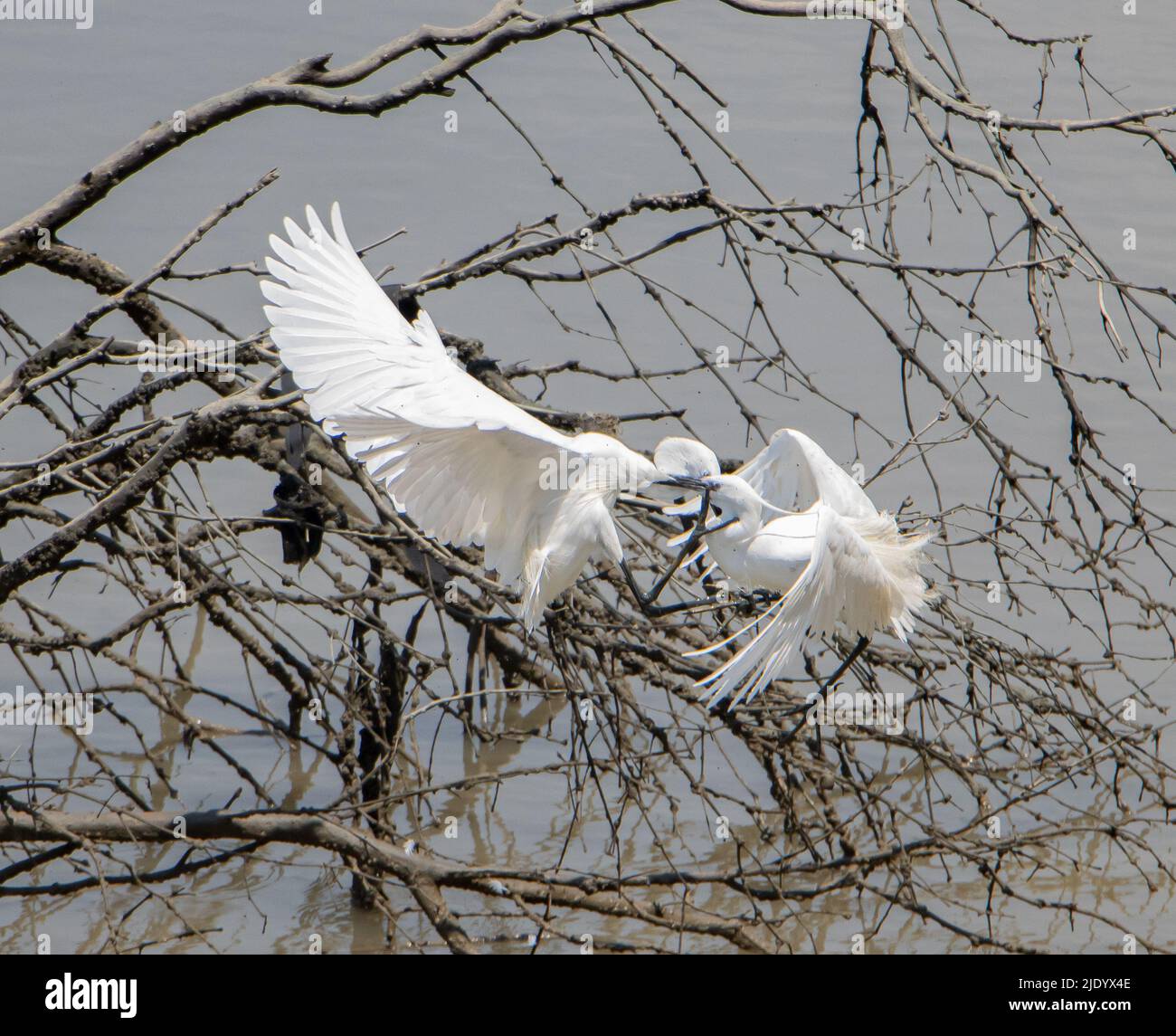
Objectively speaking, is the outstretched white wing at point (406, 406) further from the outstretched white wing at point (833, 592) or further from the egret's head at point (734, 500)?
the outstretched white wing at point (833, 592)

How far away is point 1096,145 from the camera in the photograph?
9844 millimetres

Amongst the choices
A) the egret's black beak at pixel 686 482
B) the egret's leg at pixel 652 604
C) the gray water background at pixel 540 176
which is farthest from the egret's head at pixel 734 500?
the gray water background at pixel 540 176

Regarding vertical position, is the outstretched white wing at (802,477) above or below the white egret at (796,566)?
above

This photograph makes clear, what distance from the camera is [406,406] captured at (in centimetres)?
313

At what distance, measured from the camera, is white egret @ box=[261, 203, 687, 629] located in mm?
3045

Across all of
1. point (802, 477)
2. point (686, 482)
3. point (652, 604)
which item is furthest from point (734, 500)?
point (802, 477)

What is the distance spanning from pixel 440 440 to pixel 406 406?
16 centimetres

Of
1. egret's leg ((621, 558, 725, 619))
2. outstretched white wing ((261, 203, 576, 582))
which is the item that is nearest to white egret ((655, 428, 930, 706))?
egret's leg ((621, 558, 725, 619))

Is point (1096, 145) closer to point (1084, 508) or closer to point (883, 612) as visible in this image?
point (1084, 508)

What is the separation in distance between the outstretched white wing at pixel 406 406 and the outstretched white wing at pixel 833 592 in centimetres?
53

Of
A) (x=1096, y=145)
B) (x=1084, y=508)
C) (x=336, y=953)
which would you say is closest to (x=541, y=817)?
(x=336, y=953)

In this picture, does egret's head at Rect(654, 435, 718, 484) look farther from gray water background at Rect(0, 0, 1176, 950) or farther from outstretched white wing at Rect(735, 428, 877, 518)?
gray water background at Rect(0, 0, 1176, 950)

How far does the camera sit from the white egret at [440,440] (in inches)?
120
